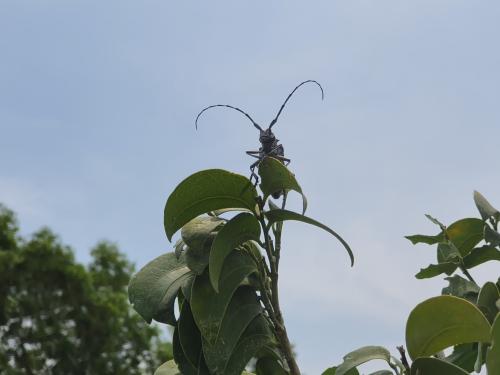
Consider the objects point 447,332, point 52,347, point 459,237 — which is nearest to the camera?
point 447,332

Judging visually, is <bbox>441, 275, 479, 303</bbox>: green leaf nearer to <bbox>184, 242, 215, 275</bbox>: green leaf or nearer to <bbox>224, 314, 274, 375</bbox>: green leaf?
<bbox>224, 314, 274, 375</bbox>: green leaf

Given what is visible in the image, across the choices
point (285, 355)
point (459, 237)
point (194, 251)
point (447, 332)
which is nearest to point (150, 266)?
point (194, 251)

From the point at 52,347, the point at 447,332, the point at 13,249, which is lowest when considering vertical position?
the point at 447,332

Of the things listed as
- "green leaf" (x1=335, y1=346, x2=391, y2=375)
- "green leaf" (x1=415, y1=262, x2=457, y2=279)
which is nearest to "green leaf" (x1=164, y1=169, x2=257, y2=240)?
"green leaf" (x1=335, y1=346, x2=391, y2=375)

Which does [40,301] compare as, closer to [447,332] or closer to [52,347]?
[52,347]

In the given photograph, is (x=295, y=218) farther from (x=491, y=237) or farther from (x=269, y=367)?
(x=491, y=237)

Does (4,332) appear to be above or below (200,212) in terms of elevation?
above
